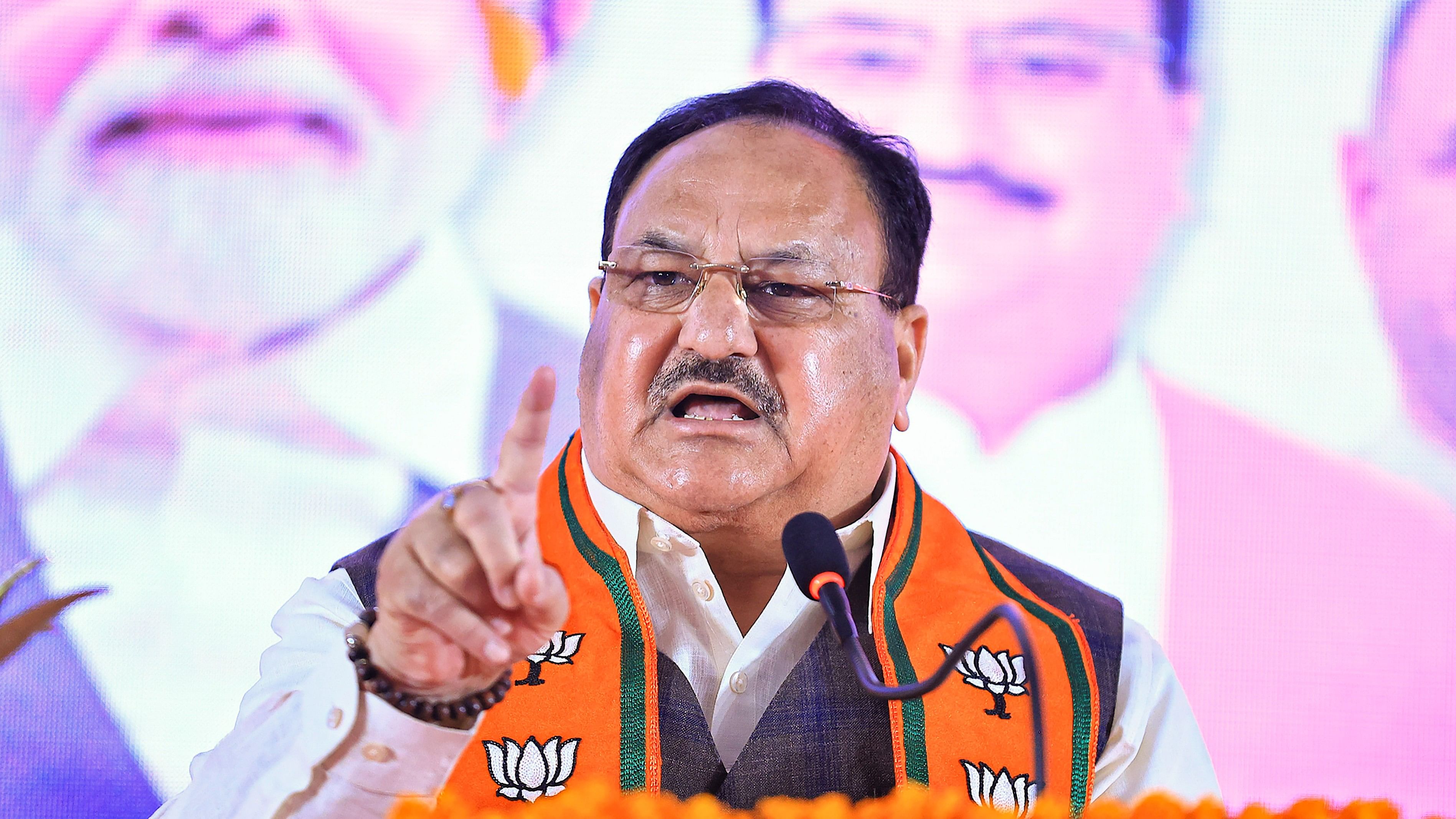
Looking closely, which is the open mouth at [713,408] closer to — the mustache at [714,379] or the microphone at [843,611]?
the mustache at [714,379]

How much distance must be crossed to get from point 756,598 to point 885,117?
1.24 metres

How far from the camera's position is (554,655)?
182cm

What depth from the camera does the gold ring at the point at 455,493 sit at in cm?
120

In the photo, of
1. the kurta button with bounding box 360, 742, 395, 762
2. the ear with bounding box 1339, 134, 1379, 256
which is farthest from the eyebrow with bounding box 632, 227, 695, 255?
the ear with bounding box 1339, 134, 1379, 256

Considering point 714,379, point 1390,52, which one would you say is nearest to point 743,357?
point 714,379

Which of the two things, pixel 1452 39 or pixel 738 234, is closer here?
pixel 738 234

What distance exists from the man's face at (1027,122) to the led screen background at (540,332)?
0.01 meters

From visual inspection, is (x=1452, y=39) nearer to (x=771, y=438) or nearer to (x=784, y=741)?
(x=771, y=438)

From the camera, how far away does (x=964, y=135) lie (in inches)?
109

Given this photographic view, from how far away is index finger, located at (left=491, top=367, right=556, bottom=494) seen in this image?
1.16 m

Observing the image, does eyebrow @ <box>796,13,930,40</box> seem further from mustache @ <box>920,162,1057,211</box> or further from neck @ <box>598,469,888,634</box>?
neck @ <box>598,469,888,634</box>

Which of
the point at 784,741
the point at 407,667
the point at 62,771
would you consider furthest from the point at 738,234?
the point at 62,771

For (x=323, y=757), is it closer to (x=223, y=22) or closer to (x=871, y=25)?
(x=223, y=22)

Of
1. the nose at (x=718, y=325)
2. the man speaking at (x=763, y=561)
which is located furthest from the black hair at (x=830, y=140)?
the nose at (x=718, y=325)
